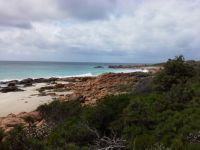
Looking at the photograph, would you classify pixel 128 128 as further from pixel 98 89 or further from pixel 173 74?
pixel 98 89

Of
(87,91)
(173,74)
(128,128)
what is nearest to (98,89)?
(87,91)

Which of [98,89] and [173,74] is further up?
[173,74]

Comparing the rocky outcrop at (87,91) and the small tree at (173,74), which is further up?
the small tree at (173,74)

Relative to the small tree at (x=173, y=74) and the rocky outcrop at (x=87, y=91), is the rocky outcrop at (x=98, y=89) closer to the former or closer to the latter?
the rocky outcrop at (x=87, y=91)

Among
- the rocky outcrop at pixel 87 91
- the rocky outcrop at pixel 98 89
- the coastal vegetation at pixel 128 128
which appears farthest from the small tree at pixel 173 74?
the rocky outcrop at pixel 98 89

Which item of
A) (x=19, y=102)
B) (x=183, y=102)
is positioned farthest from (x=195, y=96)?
(x=19, y=102)

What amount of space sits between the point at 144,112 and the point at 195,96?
1.97 meters

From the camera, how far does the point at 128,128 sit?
9164 mm

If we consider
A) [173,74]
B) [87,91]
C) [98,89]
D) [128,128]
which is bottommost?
[87,91]

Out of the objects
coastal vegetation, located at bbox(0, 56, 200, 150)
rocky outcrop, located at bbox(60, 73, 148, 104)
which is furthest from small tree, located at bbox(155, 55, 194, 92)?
rocky outcrop, located at bbox(60, 73, 148, 104)

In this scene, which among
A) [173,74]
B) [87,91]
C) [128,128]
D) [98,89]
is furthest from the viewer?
[98,89]

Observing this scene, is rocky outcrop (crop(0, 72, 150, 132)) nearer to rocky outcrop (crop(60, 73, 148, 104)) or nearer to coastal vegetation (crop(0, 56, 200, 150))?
rocky outcrop (crop(60, 73, 148, 104))

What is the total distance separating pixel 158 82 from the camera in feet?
45.2

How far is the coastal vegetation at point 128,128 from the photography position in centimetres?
806
